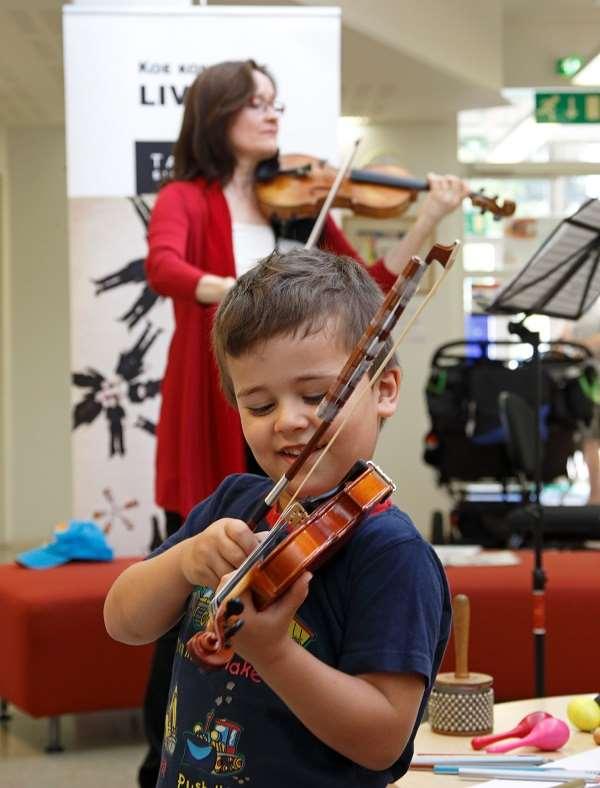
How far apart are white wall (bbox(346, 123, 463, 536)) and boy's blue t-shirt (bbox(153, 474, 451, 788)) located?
7.56 metres

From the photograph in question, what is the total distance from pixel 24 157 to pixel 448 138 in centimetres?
272

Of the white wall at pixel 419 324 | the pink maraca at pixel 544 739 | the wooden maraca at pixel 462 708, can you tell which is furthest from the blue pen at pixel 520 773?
the white wall at pixel 419 324

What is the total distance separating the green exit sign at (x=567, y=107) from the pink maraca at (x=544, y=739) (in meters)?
7.68

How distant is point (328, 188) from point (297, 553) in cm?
235

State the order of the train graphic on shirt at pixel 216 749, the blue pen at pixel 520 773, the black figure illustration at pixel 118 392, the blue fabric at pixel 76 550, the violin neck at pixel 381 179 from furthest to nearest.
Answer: the black figure illustration at pixel 118 392 < the blue fabric at pixel 76 550 < the violin neck at pixel 381 179 < the blue pen at pixel 520 773 < the train graphic on shirt at pixel 216 749

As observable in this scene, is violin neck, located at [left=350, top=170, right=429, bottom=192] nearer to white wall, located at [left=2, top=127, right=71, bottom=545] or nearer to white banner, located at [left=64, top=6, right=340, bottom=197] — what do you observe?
white banner, located at [left=64, top=6, right=340, bottom=197]

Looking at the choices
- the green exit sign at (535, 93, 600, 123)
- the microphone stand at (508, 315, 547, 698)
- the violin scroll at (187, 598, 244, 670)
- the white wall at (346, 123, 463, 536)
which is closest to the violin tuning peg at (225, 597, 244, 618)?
the violin scroll at (187, 598, 244, 670)

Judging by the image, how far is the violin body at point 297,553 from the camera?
2.89 feet

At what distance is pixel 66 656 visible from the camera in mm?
3430

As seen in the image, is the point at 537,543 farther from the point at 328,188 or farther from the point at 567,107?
the point at 567,107

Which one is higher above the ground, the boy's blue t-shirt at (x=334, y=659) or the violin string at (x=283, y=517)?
the violin string at (x=283, y=517)

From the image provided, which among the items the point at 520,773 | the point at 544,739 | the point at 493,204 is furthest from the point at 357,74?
the point at 520,773

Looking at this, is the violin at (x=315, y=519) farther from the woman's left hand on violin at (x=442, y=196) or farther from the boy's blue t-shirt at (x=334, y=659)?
the woman's left hand on violin at (x=442, y=196)

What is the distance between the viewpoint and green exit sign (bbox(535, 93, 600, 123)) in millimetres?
8930
